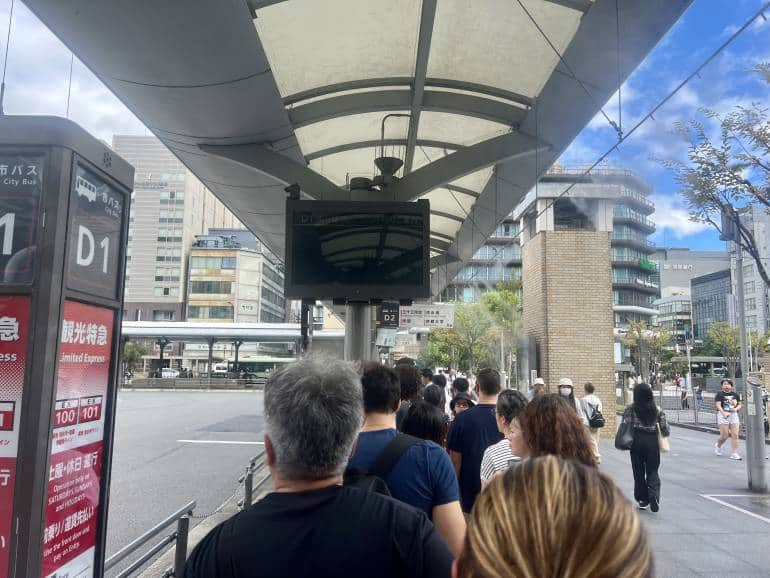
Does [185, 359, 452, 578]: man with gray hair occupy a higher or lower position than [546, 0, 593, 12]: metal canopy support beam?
lower

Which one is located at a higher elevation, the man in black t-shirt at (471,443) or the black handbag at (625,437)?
the man in black t-shirt at (471,443)

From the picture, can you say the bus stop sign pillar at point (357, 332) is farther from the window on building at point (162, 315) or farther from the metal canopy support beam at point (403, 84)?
the window on building at point (162, 315)

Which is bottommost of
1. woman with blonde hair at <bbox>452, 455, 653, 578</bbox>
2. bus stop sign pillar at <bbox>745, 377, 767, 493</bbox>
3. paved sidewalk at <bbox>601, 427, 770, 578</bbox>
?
paved sidewalk at <bbox>601, 427, 770, 578</bbox>

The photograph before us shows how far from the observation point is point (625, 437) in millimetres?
7125

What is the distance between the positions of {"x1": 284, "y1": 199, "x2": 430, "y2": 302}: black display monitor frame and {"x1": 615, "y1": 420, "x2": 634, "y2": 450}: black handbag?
9.53 ft

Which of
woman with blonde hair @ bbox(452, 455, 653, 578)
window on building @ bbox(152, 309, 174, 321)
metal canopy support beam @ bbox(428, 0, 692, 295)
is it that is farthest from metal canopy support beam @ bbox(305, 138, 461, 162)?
window on building @ bbox(152, 309, 174, 321)

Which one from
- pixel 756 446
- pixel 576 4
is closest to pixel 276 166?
pixel 576 4

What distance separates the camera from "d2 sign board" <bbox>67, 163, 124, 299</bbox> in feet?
8.35

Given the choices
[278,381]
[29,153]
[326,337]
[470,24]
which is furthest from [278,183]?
[326,337]

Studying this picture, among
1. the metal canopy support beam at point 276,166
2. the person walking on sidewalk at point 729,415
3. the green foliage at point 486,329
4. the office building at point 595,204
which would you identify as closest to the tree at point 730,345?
the green foliage at point 486,329

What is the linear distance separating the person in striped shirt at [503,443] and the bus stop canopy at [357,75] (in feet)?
8.81

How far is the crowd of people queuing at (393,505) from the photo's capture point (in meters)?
0.94

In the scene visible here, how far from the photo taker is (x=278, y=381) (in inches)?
68.3

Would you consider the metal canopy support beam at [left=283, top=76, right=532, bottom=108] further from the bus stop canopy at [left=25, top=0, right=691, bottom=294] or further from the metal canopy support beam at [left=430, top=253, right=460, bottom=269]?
the metal canopy support beam at [left=430, top=253, right=460, bottom=269]
